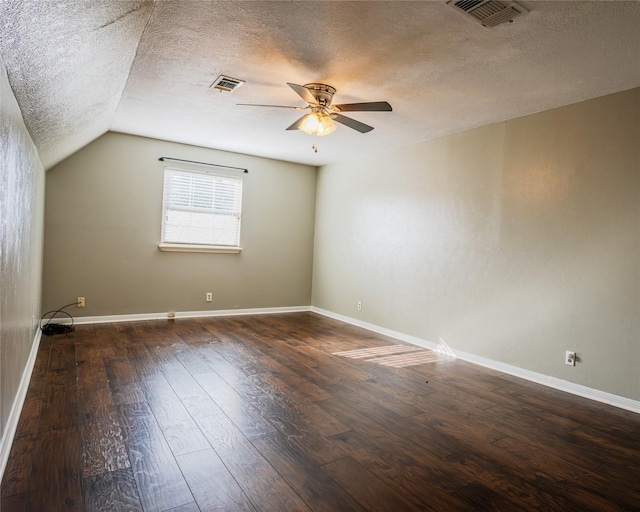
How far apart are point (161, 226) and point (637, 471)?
203 inches

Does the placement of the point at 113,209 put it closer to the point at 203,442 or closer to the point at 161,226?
the point at 161,226

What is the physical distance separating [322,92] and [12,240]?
2.28 m

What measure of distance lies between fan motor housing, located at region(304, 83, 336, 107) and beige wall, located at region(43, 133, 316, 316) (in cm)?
287

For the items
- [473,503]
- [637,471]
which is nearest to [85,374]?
[473,503]

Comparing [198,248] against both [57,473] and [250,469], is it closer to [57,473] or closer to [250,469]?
[57,473]

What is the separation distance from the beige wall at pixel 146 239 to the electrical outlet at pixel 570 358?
395 cm

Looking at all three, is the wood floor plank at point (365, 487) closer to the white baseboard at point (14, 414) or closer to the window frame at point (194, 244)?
the white baseboard at point (14, 414)

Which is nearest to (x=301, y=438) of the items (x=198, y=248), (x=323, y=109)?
(x=323, y=109)

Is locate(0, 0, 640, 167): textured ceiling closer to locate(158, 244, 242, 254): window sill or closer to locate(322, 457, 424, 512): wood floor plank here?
locate(158, 244, 242, 254): window sill

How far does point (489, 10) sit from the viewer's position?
79.0 inches

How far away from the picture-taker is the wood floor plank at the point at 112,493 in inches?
60.9

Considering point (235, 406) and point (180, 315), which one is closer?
point (235, 406)

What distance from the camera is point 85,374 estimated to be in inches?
119

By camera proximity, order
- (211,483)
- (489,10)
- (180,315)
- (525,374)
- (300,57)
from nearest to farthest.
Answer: (211,483), (489,10), (300,57), (525,374), (180,315)
